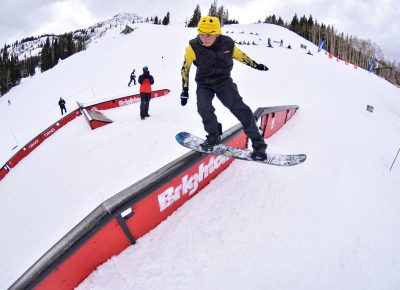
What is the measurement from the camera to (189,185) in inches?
150

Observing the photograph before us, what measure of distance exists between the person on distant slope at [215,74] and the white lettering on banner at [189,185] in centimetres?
34

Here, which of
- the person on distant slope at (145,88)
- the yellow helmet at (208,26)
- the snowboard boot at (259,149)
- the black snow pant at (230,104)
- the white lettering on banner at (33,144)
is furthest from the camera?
the white lettering on banner at (33,144)

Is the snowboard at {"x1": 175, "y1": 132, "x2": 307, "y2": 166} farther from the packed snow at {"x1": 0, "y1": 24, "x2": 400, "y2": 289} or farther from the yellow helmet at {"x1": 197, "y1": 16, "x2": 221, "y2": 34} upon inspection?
the yellow helmet at {"x1": 197, "y1": 16, "x2": 221, "y2": 34}

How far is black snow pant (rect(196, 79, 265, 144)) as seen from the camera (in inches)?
150

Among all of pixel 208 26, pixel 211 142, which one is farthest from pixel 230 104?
pixel 208 26

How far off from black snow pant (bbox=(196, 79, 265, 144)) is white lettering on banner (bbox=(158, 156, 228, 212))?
77 centimetres

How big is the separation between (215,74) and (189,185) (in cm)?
169

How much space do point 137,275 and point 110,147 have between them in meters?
4.85

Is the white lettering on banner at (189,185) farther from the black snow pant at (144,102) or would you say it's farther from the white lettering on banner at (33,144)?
the white lettering on banner at (33,144)

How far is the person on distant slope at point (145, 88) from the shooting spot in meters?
8.97

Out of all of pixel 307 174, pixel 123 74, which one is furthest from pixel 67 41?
pixel 307 174

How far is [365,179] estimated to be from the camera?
5520 mm

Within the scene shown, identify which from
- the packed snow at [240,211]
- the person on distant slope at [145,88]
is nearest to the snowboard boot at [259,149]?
the packed snow at [240,211]

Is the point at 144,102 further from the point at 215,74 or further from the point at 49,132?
the point at 49,132
